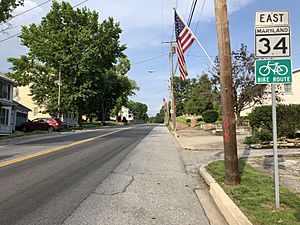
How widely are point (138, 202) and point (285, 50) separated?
3700mm

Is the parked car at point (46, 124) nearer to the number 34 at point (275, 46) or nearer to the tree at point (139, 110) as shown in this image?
the number 34 at point (275, 46)

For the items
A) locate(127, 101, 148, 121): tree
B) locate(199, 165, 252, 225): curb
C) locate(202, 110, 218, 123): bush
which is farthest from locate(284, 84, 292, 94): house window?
locate(127, 101, 148, 121): tree

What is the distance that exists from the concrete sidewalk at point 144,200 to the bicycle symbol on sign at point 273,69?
2.49 m

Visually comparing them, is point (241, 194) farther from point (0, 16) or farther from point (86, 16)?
point (86, 16)

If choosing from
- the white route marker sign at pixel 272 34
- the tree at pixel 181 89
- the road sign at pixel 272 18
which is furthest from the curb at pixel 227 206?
the tree at pixel 181 89

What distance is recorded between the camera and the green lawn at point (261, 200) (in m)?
4.54

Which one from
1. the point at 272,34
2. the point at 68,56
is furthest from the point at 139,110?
the point at 272,34

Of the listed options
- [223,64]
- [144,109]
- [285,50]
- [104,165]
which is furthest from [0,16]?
[144,109]

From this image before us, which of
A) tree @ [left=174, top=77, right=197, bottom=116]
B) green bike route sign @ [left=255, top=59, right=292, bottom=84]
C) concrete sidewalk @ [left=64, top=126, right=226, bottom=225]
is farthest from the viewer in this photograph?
tree @ [left=174, top=77, right=197, bottom=116]

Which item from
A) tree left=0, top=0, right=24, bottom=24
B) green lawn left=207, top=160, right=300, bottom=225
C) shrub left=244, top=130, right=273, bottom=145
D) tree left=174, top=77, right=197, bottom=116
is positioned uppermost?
tree left=174, top=77, right=197, bottom=116

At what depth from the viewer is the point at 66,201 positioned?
5863mm

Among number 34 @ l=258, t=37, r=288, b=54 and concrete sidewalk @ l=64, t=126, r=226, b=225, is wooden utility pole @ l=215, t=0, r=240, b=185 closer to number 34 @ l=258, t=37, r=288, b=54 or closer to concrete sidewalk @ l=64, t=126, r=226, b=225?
concrete sidewalk @ l=64, t=126, r=226, b=225

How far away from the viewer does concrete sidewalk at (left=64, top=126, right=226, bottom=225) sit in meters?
5.00

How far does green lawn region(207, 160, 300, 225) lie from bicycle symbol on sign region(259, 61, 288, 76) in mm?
2144
